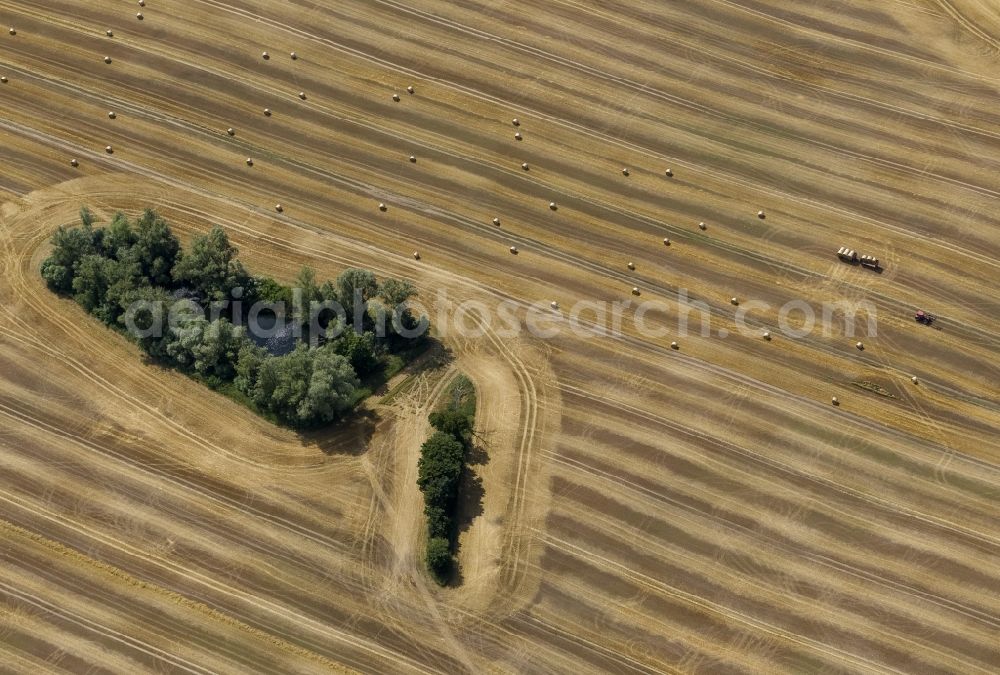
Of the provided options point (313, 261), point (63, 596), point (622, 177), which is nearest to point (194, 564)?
point (63, 596)

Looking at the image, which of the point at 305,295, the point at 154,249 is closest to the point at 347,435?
the point at 305,295

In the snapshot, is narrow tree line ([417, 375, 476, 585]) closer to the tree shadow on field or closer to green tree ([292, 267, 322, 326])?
the tree shadow on field

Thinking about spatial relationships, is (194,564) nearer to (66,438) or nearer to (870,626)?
(66,438)

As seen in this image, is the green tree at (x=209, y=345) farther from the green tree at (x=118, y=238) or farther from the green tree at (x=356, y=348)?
the green tree at (x=118, y=238)

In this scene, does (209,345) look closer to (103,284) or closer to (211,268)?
(211,268)

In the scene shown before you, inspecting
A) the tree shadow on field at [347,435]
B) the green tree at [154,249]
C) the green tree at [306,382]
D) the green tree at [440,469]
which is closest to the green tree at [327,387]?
the green tree at [306,382]

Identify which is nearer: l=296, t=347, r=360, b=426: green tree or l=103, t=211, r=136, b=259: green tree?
l=296, t=347, r=360, b=426: green tree

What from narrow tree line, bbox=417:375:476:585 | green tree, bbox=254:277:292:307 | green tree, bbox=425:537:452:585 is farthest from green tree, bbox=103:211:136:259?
green tree, bbox=425:537:452:585
